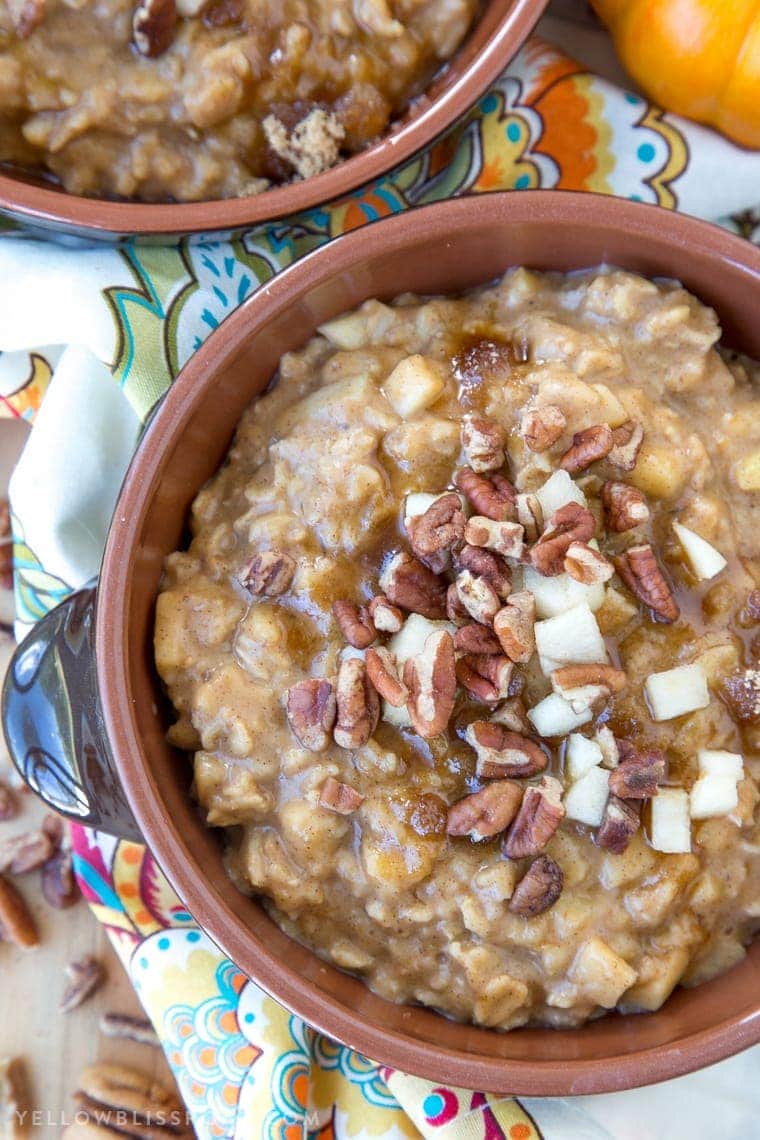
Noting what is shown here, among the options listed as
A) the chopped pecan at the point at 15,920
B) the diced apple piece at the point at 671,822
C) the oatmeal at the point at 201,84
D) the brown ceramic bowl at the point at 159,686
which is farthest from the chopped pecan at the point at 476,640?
the chopped pecan at the point at 15,920

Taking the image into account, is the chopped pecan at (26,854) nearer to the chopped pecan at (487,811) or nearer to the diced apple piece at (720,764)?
the chopped pecan at (487,811)

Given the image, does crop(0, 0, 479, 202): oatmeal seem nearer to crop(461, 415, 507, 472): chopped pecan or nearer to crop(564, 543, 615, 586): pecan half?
crop(461, 415, 507, 472): chopped pecan

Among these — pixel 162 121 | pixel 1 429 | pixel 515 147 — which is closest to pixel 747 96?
pixel 515 147

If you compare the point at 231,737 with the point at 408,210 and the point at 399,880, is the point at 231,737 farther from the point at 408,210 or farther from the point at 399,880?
the point at 408,210

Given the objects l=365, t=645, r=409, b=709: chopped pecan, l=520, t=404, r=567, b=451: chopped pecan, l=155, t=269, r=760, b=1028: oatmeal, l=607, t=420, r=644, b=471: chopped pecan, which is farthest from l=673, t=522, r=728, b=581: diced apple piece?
l=365, t=645, r=409, b=709: chopped pecan

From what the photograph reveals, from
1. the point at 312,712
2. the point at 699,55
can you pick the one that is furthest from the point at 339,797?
the point at 699,55
